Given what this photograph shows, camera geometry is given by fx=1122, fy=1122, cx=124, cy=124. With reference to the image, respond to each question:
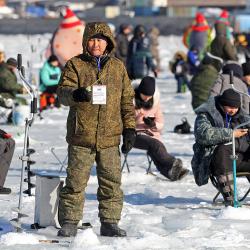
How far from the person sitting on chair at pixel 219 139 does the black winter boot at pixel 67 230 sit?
1683 mm

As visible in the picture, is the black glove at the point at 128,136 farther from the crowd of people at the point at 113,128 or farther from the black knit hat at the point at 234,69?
the black knit hat at the point at 234,69

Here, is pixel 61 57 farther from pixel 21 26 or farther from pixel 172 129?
pixel 21 26

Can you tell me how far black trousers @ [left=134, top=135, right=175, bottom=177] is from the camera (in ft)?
34.3

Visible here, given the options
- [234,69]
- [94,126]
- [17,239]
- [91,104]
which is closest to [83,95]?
[91,104]

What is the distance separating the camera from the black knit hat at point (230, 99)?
27.9ft

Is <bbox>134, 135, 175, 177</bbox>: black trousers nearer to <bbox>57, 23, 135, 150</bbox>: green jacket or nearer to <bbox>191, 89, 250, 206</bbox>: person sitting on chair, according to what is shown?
<bbox>191, 89, 250, 206</bbox>: person sitting on chair

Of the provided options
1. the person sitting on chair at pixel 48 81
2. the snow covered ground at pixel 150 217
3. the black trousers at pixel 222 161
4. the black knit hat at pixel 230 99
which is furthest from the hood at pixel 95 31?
the person sitting on chair at pixel 48 81

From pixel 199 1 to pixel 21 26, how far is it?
32.9 metres

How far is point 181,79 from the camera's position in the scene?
77.5 ft

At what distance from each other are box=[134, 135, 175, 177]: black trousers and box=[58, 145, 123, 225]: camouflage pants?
3.16 meters

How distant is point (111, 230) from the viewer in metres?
7.27

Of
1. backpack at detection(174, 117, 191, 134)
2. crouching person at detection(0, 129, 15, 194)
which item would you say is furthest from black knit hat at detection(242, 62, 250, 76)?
crouching person at detection(0, 129, 15, 194)

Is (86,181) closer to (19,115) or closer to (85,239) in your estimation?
(85,239)

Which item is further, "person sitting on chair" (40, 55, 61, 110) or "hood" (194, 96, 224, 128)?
"person sitting on chair" (40, 55, 61, 110)
